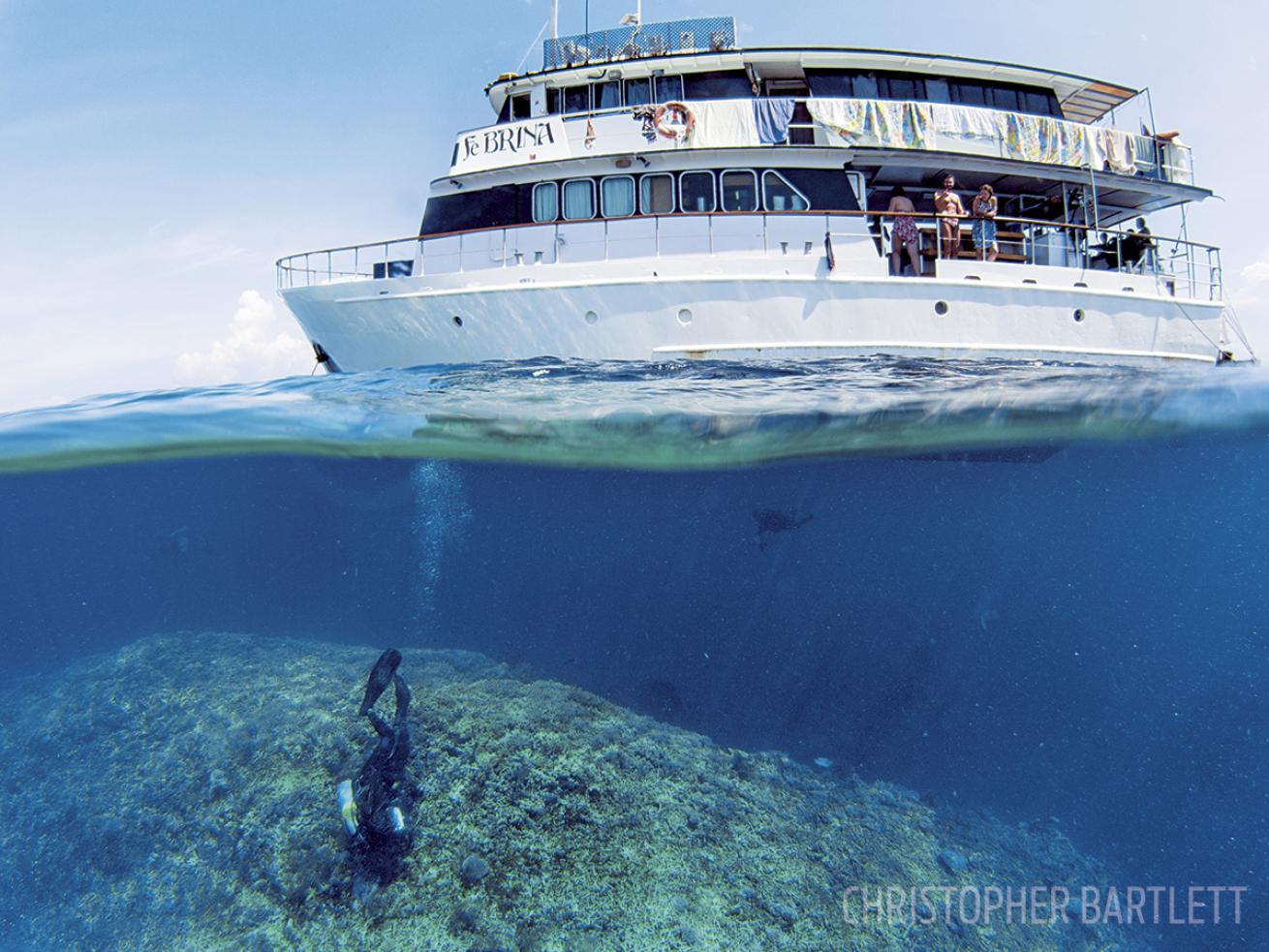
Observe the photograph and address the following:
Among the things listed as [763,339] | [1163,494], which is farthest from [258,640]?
[1163,494]

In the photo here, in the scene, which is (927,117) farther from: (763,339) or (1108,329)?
(763,339)

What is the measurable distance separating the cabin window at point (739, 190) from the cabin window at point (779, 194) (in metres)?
0.20

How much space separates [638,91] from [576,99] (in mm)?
1296

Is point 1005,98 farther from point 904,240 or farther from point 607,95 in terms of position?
point 607,95

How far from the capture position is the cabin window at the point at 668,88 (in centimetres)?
1434

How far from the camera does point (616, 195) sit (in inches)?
529

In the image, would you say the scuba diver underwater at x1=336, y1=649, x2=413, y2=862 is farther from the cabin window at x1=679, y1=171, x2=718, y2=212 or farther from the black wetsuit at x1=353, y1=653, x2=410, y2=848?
the cabin window at x1=679, y1=171, x2=718, y2=212

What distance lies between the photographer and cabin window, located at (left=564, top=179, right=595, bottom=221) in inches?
531

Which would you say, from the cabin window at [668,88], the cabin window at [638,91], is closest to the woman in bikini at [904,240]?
the cabin window at [668,88]

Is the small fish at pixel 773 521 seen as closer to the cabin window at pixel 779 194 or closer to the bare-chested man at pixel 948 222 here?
the bare-chested man at pixel 948 222

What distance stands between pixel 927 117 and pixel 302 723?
14605mm

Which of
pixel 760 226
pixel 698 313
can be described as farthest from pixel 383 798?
pixel 760 226

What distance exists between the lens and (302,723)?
28.0 feet

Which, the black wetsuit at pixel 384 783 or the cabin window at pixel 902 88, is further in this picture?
the cabin window at pixel 902 88
